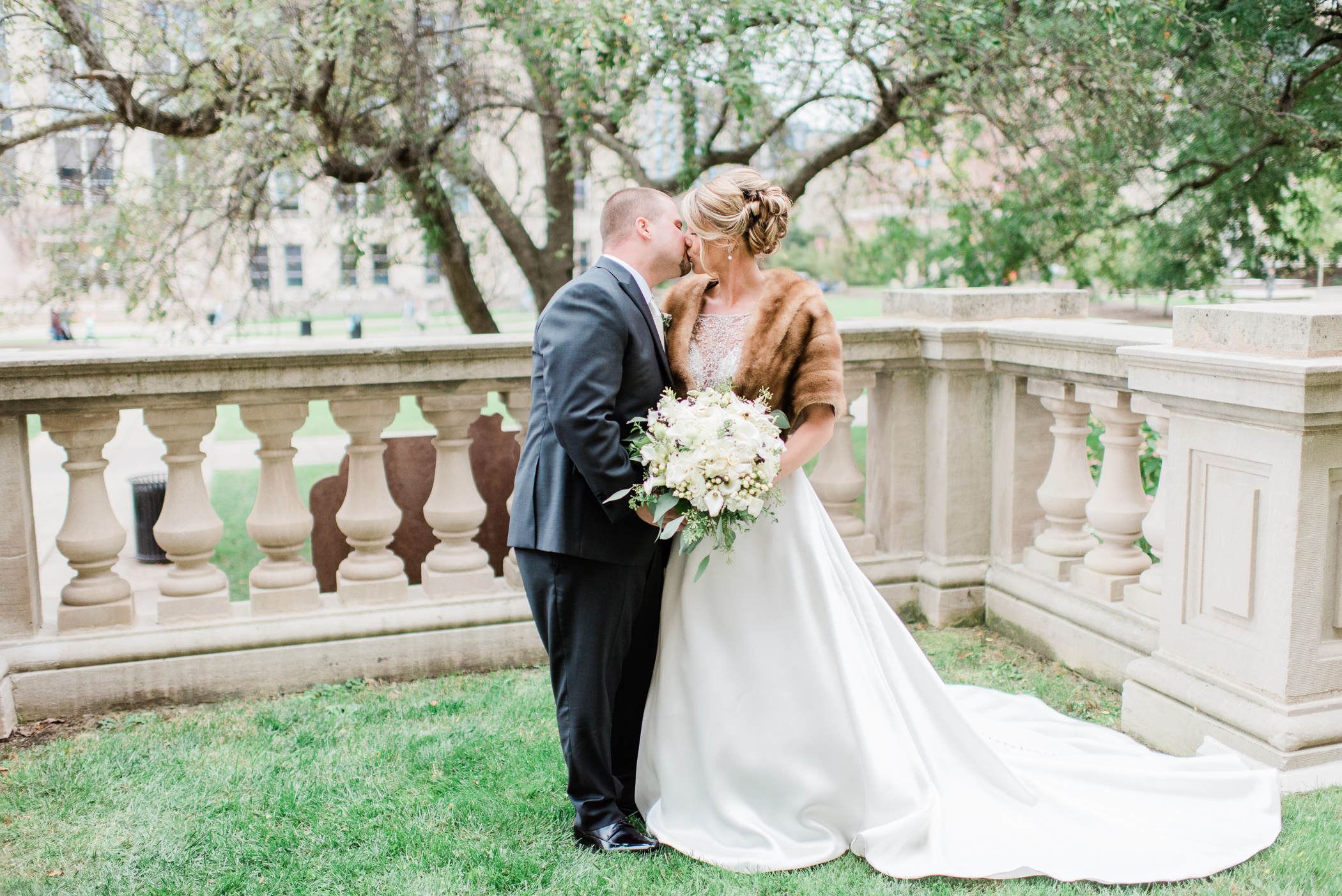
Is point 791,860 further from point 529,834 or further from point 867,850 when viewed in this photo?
point 529,834

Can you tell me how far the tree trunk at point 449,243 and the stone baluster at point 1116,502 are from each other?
520cm

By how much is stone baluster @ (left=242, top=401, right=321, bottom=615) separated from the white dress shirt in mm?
1847

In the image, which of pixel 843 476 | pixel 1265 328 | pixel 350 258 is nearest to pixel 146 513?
pixel 350 258

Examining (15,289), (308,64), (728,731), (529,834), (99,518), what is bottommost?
(529,834)

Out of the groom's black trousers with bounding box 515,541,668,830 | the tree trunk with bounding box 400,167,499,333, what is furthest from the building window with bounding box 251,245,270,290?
the groom's black trousers with bounding box 515,541,668,830

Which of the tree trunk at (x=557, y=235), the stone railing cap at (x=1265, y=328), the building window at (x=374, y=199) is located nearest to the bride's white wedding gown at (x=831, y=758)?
the stone railing cap at (x=1265, y=328)

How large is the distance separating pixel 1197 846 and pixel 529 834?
198 cm

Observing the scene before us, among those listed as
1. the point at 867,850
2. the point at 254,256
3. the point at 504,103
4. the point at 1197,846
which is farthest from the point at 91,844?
the point at 504,103

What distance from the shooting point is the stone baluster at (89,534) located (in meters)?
4.39

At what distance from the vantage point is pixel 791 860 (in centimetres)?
332

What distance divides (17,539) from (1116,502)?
4353 mm

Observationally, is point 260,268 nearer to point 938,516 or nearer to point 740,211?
point 938,516

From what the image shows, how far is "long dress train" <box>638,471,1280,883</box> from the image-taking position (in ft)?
11.0

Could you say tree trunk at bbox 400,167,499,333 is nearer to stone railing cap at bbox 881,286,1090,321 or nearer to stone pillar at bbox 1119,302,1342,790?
stone railing cap at bbox 881,286,1090,321
